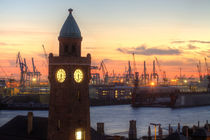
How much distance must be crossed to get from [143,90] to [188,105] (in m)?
24.5

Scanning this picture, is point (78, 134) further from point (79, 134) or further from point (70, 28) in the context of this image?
point (70, 28)

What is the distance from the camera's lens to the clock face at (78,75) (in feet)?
76.4

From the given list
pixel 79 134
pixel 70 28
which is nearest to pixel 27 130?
pixel 79 134

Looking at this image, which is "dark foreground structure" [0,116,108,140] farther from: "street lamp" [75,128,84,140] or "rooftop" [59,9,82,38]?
"rooftop" [59,9,82,38]

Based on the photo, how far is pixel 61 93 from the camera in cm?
2312

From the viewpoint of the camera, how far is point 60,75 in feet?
76.6

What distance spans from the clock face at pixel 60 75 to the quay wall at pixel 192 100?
140215 millimetres

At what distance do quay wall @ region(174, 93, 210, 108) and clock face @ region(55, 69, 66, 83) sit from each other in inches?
5520

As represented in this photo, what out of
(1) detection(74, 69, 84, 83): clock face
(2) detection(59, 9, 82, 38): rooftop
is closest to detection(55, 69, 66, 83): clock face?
(1) detection(74, 69, 84, 83): clock face

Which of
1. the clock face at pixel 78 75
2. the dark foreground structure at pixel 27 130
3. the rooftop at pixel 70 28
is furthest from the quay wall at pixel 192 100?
the rooftop at pixel 70 28

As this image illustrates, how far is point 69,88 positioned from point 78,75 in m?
1.11

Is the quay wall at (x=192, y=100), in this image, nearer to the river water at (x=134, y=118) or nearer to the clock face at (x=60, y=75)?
the river water at (x=134, y=118)

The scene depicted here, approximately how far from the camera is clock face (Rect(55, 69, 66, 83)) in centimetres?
2320

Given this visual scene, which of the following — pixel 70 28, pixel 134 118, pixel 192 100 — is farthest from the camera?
pixel 192 100
